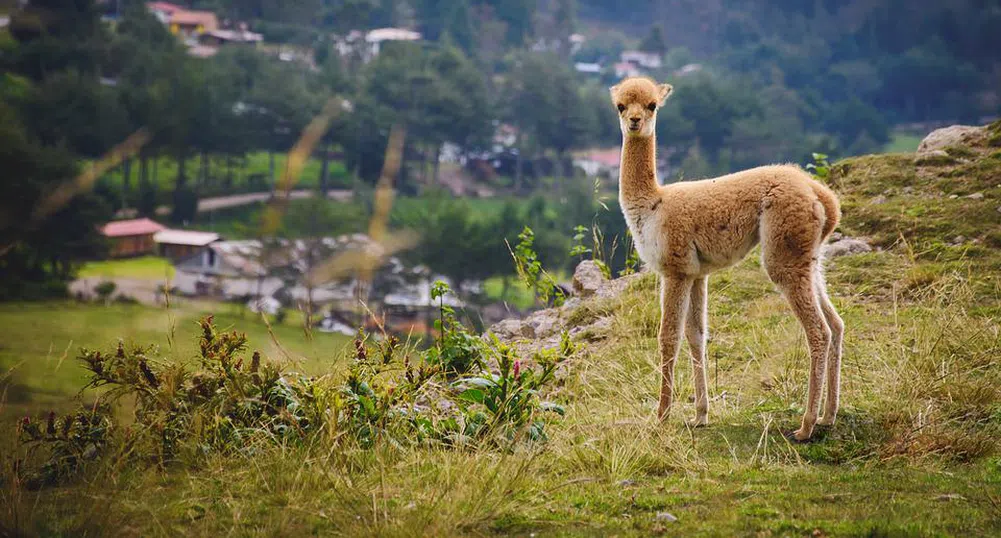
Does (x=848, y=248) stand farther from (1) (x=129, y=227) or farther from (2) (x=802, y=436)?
(1) (x=129, y=227)

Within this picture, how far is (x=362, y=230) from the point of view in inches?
2361

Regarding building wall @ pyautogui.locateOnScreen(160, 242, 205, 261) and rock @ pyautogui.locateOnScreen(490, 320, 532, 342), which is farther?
building wall @ pyautogui.locateOnScreen(160, 242, 205, 261)

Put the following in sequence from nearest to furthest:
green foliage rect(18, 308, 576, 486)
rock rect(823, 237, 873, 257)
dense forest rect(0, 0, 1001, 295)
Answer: green foliage rect(18, 308, 576, 486)
rock rect(823, 237, 873, 257)
dense forest rect(0, 0, 1001, 295)

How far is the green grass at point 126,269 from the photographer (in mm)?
51125

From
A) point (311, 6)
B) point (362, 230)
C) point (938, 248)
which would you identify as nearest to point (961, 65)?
point (311, 6)

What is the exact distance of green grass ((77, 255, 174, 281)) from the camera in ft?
168

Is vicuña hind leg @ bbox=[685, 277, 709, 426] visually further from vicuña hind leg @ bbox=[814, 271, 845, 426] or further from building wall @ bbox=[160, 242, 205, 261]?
building wall @ bbox=[160, 242, 205, 261]

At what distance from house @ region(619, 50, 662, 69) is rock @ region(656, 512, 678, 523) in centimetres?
11602

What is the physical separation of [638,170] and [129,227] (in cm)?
5358

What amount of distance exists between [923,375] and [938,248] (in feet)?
11.2

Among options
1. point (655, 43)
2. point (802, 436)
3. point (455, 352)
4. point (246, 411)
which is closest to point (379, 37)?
point (655, 43)

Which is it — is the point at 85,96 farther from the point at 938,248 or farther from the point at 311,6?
the point at 938,248

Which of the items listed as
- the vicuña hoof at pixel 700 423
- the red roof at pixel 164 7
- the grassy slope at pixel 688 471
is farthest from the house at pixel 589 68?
the vicuña hoof at pixel 700 423

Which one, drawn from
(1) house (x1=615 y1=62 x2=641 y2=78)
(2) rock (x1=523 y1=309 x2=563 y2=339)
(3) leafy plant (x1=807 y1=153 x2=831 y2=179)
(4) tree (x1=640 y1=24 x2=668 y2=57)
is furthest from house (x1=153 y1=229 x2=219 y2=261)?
(4) tree (x1=640 y1=24 x2=668 y2=57)
